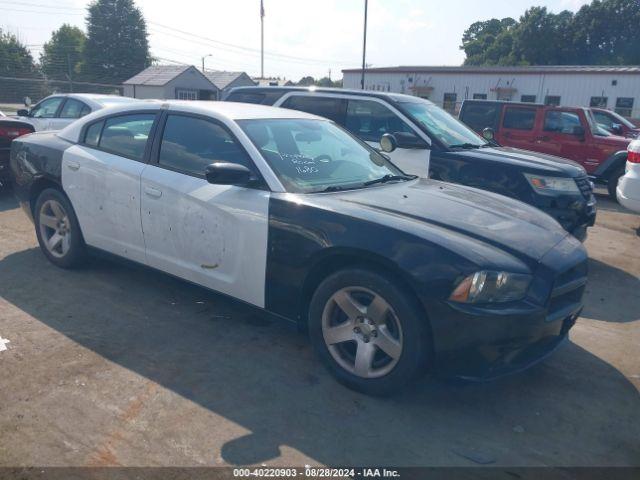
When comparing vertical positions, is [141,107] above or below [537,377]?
above

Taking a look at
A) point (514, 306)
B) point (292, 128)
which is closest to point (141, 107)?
point (292, 128)

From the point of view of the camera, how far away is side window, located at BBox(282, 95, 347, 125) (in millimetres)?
7246

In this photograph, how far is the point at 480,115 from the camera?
11.9 metres

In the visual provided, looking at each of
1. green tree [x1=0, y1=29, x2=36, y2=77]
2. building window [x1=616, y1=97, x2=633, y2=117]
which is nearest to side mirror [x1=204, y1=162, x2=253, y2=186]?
building window [x1=616, y1=97, x2=633, y2=117]

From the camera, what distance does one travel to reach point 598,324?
15.3 ft

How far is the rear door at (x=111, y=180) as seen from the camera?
440cm

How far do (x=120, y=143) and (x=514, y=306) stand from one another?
3440mm

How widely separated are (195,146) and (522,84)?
122 feet

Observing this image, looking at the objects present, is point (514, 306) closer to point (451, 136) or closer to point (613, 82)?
point (451, 136)

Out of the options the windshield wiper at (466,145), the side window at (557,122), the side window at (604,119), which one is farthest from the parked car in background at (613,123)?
the windshield wiper at (466,145)

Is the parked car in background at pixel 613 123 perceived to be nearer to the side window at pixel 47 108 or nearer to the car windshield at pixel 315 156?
the car windshield at pixel 315 156

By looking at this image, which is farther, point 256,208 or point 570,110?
point 570,110

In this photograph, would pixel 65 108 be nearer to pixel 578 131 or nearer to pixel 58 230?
pixel 58 230

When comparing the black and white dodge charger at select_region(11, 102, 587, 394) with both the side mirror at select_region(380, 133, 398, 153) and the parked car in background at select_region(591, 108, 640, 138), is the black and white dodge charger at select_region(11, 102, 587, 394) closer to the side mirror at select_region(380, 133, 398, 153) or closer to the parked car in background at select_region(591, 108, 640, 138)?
the side mirror at select_region(380, 133, 398, 153)
